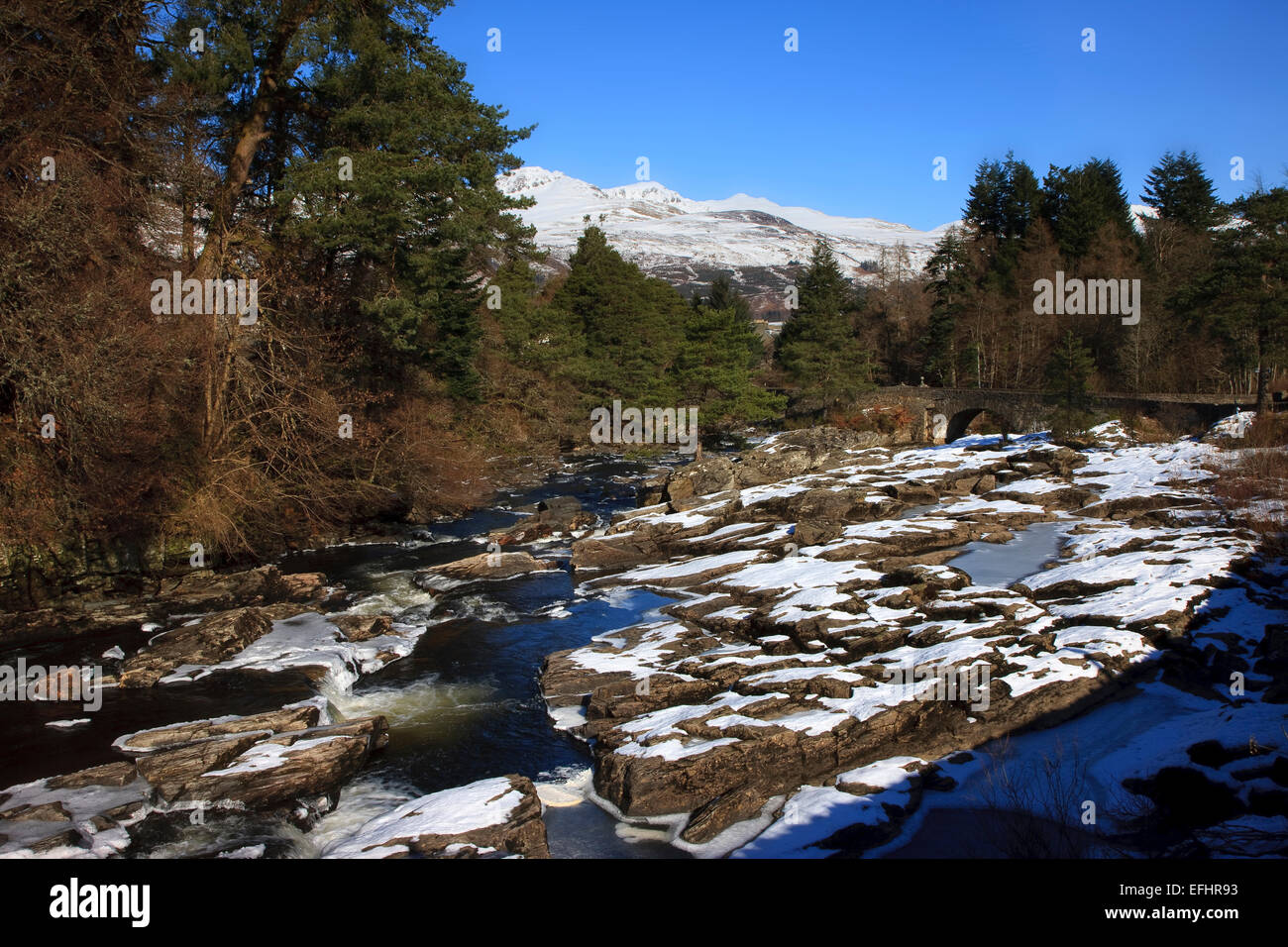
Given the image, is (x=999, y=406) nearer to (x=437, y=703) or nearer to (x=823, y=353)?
(x=823, y=353)

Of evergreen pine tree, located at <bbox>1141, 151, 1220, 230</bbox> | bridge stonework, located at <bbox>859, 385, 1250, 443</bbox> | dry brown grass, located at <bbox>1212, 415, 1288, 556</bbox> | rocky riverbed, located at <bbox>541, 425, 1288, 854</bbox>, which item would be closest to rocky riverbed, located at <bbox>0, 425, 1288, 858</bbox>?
rocky riverbed, located at <bbox>541, 425, 1288, 854</bbox>

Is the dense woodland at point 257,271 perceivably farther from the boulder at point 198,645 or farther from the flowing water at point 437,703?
the boulder at point 198,645

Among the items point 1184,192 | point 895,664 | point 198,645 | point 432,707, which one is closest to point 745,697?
point 895,664

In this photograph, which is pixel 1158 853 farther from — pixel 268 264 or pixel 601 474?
pixel 601 474

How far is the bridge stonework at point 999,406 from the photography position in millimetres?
34875

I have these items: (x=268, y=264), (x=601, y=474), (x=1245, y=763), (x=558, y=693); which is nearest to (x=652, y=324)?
(x=601, y=474)

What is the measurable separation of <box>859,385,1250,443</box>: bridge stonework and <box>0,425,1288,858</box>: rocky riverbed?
14215 millimetres

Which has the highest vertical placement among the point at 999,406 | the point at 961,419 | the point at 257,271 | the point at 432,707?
the point at 257,271

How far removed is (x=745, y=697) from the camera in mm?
12805

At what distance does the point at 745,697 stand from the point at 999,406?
1576 inches

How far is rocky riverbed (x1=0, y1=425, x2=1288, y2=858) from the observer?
31.6 ft

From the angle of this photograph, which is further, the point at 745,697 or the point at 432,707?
the point at 432,707

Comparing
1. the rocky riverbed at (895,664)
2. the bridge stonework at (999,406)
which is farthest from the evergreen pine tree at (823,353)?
the rocky riverbed at (895,664)
